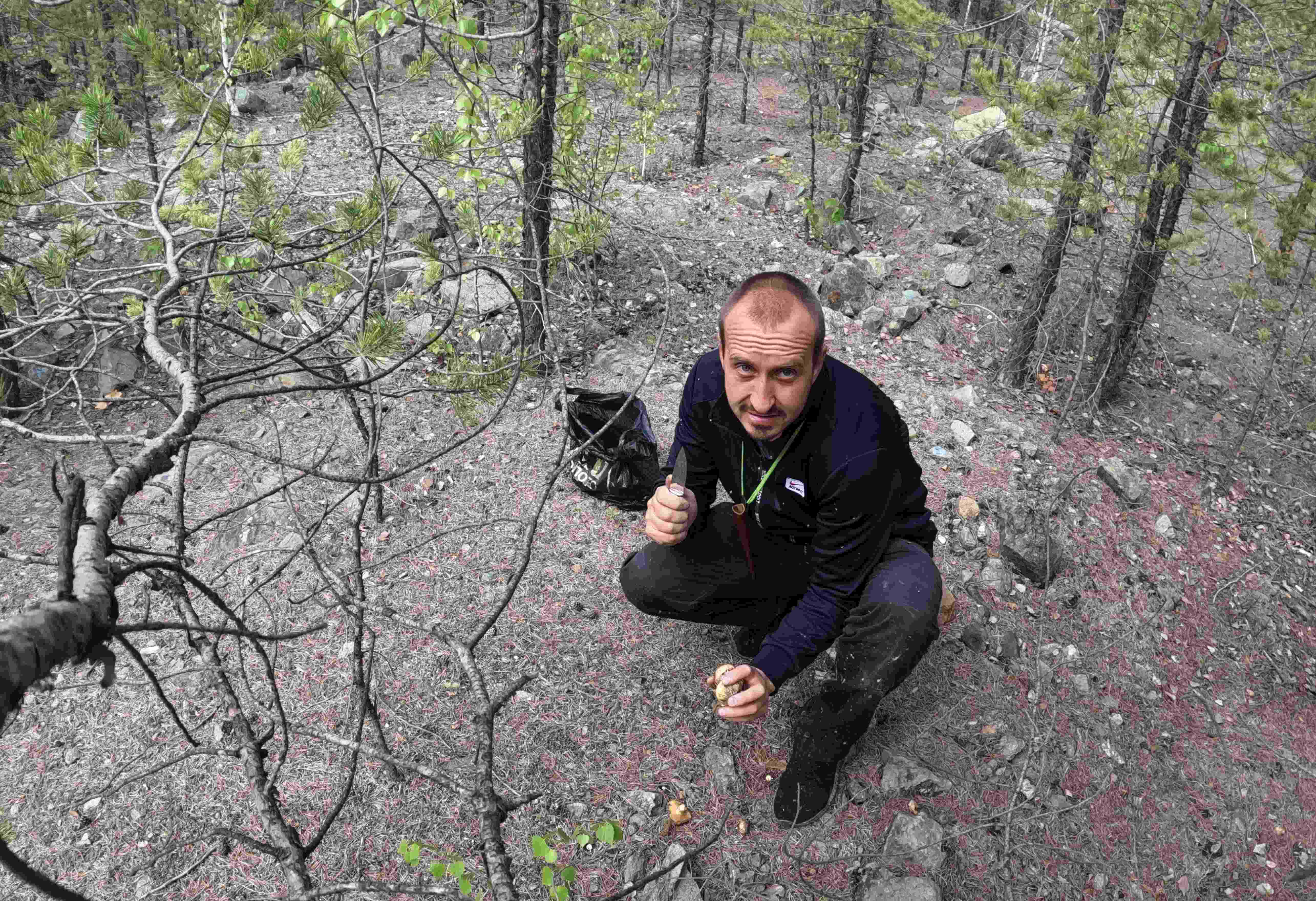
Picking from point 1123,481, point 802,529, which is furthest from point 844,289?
point 802,529

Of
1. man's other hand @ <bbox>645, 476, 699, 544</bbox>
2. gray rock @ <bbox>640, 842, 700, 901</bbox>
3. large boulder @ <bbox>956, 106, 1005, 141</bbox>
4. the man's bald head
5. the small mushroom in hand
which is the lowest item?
gray rock @ <bbox>640, 842, 700, 901</bbox>

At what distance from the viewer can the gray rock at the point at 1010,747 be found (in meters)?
Result: 2.91

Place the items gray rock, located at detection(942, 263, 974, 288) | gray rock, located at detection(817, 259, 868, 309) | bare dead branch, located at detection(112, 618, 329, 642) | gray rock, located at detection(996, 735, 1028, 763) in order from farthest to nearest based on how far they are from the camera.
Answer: gray rock, located at detection(942, 263, 974, 288)
gray rock, located at detection(817, 259, 868, 309)
gray rock, located at detection(996, 735, 1028, 763)
bare dead branch, located at detection(112, 618, 329, 642)

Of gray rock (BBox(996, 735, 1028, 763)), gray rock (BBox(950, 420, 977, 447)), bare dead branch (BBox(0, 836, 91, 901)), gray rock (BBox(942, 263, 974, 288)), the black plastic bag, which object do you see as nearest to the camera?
bare dead branch (BBox(0, 836, 91, 901))

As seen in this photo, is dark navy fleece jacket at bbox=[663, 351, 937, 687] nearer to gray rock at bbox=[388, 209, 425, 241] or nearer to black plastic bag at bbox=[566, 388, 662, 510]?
black plastic bag at bbox=[566, 388, 662, 510]

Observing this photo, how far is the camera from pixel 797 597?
2961 mm

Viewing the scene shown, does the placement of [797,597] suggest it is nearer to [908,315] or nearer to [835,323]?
[835,323]

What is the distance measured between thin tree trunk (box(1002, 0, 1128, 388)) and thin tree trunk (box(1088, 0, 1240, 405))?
0.44m

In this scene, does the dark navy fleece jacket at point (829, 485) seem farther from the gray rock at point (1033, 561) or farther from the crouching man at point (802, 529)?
the gray rock at point (1033, 561)

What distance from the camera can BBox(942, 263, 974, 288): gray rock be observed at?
23.9ft

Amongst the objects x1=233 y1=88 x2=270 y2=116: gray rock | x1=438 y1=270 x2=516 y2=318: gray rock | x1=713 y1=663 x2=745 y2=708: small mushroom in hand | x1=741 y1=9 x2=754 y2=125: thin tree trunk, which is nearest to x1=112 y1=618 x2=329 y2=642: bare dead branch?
x1=713 y1=663 x2=745 y2=708: small mushroom in hand

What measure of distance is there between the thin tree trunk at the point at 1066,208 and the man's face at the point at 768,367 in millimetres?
3485

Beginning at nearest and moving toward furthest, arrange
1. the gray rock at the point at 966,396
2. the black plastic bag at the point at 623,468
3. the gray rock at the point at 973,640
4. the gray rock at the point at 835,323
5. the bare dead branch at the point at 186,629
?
1. the bare dead branch at the point at 186,629
2. the gray rock at the point at 973,640
3. the black plastic bag at the point at 623,468
4. the gray rock at the point at 966,396
5. the gray rock at the point at 835,323

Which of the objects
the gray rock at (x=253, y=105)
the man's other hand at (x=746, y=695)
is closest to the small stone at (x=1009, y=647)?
the man's other hand at (x=746, y=695)
